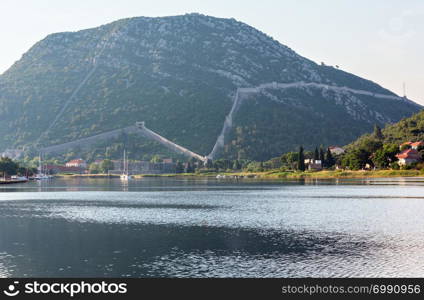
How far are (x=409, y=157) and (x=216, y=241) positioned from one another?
9835 cm

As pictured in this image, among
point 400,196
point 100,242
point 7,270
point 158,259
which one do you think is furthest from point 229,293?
point 400,196

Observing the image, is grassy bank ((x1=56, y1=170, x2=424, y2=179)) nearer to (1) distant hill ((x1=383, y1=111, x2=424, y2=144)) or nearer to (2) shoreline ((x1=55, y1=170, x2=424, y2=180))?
(2) shoreline ((x1=55, y1=170, x2=424, y2=180))

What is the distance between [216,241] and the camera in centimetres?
3725

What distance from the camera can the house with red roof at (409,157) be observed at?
125088 millimetres

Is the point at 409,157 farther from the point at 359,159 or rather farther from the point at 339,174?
the point at 339,174

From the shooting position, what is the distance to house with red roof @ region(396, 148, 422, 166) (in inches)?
4925

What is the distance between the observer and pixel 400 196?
236ft

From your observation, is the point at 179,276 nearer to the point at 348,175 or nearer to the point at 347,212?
the point at 347,212

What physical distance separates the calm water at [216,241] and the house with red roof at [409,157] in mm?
67803

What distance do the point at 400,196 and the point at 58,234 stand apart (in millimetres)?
45056

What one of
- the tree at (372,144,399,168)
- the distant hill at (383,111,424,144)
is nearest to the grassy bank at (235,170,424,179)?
the tree at (372,144,399,168)

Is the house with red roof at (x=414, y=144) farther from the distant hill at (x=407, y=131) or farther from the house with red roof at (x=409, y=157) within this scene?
the distant hill at (x=407, y=131)

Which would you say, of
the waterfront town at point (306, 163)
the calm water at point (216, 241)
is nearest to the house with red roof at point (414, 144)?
the waterfront town at point (306, 163)

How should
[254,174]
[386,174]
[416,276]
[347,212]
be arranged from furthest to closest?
1. [254,174]
2. [386,174]
3. [347,212]
4. [416,276]
